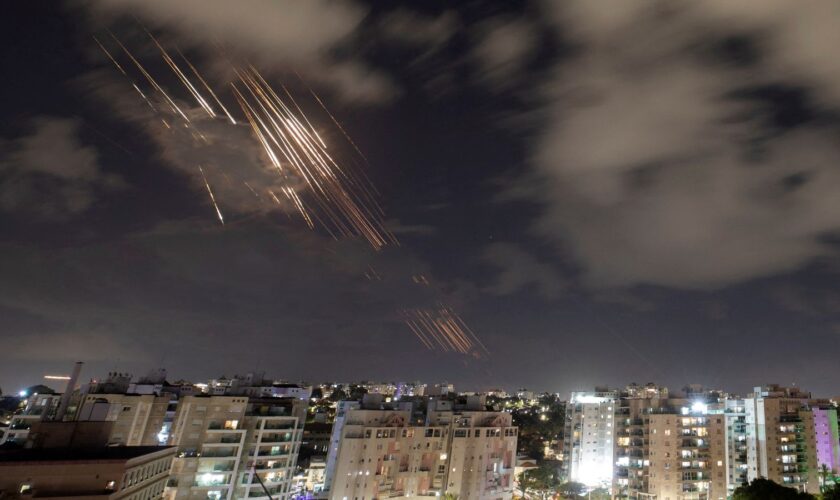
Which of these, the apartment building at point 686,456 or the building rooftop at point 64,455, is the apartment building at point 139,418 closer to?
the building rooftop at point 64,455

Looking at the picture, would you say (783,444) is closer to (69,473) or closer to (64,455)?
(69,473)

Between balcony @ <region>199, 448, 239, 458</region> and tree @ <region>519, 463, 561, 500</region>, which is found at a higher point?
tree @ <region>519, 463, 561, 500</region>

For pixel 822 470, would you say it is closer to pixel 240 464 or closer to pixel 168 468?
pixel 240 464

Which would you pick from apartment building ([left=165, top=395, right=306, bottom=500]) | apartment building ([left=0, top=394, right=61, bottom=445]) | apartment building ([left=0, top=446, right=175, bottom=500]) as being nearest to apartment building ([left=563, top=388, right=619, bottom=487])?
apartment building ([left=165, top=395, right=306, bottom=500])

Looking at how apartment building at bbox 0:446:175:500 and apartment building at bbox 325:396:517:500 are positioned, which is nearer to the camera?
apartment building at bbox 0:446:175:500

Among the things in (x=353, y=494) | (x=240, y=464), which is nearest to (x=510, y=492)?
(x=353, y=494)

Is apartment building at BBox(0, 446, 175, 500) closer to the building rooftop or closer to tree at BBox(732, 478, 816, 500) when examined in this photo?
the building rooftop
